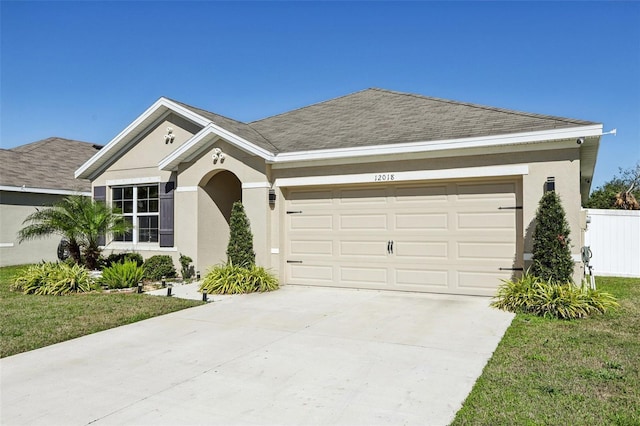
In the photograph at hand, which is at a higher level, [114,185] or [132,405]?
[114,185]

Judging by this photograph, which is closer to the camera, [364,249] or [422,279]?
[422,279]

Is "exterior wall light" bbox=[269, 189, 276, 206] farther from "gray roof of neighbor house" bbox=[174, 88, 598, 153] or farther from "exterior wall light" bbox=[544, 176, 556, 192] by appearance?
"exterior wall light" bbox=[544, 176, 556, 192]

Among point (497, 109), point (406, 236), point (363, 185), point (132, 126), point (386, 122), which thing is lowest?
point (406, 236)

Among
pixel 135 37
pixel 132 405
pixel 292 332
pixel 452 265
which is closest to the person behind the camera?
pixel 132 405

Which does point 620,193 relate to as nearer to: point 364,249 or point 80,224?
point 364,249

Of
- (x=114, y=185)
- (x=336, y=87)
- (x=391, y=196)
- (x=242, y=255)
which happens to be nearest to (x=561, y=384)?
(x=391, y=196)

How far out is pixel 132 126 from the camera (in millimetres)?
13375

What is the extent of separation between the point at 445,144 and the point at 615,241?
8487 mm

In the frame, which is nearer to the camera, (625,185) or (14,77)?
(14,77)

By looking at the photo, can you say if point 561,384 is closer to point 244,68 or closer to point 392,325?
point 392,325

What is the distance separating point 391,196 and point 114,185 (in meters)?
9.15

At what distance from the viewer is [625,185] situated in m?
34.7

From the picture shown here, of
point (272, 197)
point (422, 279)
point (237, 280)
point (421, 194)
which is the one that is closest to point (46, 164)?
point (272, 197)

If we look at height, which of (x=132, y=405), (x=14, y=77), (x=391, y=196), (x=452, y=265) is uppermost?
(x=14, y=77)
